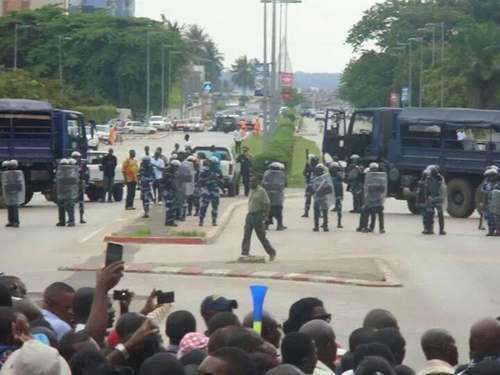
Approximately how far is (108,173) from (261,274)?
20784mm

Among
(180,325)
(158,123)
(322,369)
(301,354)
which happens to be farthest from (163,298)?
(158,123)

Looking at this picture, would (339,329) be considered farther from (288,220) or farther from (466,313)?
(288,220)

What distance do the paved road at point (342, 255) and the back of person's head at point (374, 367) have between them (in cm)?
782

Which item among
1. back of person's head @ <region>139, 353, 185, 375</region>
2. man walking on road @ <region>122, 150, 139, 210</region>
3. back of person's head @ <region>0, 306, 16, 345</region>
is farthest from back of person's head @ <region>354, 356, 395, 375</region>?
man walking on road @ <region>122, 150, 139, 210</region>

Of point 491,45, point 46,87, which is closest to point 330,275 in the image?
point 46,87

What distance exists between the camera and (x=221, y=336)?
927 centimetres

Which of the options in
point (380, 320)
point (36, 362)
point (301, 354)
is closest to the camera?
point (36, 362)

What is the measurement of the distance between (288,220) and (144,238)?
8720mm

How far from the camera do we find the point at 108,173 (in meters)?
44.9

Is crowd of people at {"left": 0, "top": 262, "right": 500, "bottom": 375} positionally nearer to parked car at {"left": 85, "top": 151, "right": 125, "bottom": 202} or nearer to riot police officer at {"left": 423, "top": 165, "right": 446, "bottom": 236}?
riot police officer at {"left": 423, "top": 165, "right": 446, "bottom": 236}

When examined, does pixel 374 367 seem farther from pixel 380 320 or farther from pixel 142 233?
pixel 142 233

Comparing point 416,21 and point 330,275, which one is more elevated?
point 416,21

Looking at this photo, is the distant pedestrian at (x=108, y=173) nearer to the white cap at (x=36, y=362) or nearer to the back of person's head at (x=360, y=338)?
the back of person's head at (x=360, y=338)

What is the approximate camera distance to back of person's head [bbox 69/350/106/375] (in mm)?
8102
